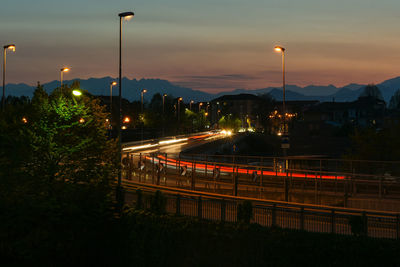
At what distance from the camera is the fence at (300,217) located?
55.7 ft

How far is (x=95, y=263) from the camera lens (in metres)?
21.5

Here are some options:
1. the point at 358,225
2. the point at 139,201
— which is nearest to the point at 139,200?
the point at 139,201

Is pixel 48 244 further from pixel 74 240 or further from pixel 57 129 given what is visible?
pixel 57 129

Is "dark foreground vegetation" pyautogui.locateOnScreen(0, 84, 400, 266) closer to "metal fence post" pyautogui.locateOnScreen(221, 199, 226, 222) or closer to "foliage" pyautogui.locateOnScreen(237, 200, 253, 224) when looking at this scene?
"foliage" pyautogui.locateOnScreen(237, 200, 253, 224)

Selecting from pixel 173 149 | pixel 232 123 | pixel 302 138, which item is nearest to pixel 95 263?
pixel 173 149

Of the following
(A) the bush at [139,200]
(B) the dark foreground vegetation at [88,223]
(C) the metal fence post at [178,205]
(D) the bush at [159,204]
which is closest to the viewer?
(B) the dark foreground vegetation at [88,223]

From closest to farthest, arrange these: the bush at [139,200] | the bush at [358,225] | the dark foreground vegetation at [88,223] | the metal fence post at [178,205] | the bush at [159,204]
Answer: the bush at [358,225], the dark foreground vegetation at [88,223], the metal fence post at [178,205], the bush at [159,204], the bush at [139,200]

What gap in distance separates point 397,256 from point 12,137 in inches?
627

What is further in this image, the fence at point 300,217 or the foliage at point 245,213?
the foliage at point 245,213

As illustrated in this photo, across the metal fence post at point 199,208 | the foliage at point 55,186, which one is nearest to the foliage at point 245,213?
the metal fence post at point 199,208

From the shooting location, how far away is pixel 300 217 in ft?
58.6

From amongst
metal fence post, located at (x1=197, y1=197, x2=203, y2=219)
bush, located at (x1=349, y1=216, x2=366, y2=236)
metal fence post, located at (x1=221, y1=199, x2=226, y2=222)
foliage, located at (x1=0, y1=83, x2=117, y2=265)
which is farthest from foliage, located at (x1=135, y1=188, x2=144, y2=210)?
bush, located at (x1=349, y1=216, x2=366, y2=236)

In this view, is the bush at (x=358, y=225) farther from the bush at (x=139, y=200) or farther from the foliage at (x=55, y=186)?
the foliage at (x=55, y=186)

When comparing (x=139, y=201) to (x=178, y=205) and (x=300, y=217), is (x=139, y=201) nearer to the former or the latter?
(x=178, y=205)
